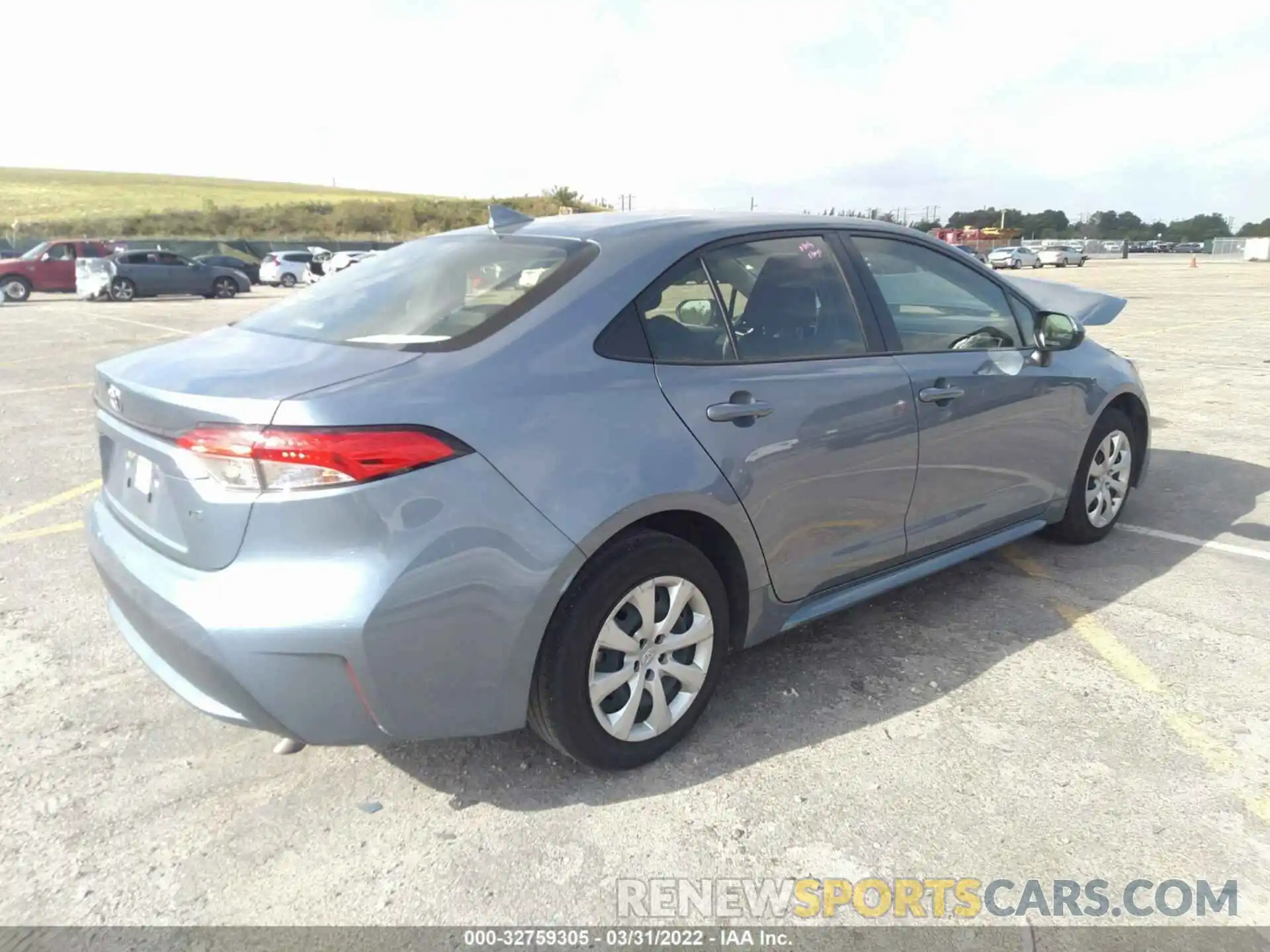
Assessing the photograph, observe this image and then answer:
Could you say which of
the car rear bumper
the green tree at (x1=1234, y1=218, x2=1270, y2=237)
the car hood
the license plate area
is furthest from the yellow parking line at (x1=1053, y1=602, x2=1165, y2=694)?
the green tree at (x1=1234, y1=218, x2=1270, y2=237)

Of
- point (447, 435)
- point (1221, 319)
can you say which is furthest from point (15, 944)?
point (1221, 319)

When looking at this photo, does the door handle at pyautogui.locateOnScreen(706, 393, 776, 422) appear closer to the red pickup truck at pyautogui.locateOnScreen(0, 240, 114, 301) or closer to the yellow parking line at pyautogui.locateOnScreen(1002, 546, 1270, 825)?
the yellow parking line at pyautogui.locateOnScreen(1002, 546, 1270, 825)

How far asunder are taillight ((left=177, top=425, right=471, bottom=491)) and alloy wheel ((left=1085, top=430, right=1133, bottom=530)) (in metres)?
3.59

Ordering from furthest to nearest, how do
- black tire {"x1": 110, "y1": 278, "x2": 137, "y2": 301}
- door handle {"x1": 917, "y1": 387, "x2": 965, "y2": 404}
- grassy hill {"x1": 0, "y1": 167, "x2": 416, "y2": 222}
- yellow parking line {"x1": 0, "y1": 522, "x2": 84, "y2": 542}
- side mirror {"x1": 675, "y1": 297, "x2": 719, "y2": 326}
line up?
1. grassy hill {"x1": 0, "y1": 167, "x2": 416, "y2": 222}
2. black tire {"x1": 110, "y1": 278, "x2": 137, "y2": 301}
3. yellow parking line {"x1": 0, "y1": 522, "x2": 84, "y2": 542}
4. door handle {"x1": 917, "y1": 387, "x2": 965, "y2": 404}
5. side mirror {"x1": 675, "y1": 297, "x2": 719, "y2": 326}

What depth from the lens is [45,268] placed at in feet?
84.4

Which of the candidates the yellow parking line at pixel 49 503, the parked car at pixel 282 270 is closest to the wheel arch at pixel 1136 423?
the yellow parking line at pixel 49 503

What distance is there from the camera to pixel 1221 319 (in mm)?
17000

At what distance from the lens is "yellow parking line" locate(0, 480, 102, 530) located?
16.5 feet

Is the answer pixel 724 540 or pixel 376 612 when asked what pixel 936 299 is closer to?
pixel 724 540

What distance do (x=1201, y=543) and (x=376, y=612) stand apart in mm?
4429

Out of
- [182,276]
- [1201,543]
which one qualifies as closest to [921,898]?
[1201,543]

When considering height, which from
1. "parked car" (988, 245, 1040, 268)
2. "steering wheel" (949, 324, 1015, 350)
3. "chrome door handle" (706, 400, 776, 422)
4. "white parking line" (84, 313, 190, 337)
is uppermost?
"parked car" (988, 245, 1040, 268)

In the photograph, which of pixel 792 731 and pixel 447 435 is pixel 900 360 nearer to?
pixel 792 731

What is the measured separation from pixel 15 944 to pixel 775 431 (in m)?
2.42
